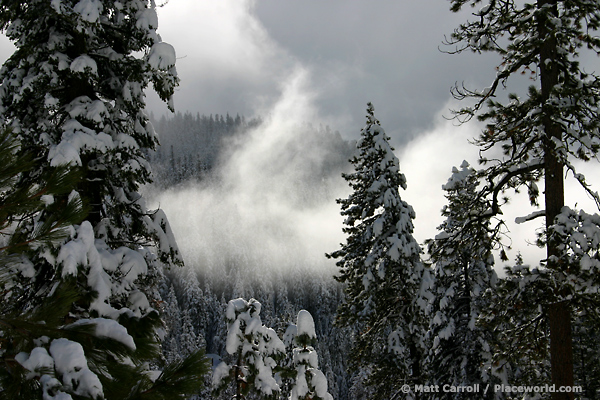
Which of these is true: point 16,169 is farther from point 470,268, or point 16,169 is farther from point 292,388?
point 470,268

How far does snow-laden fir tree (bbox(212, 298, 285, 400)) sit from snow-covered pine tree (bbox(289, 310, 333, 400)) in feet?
1.39

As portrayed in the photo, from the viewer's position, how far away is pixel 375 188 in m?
14.2

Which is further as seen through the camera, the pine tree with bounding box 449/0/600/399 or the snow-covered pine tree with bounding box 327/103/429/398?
the snow-covered pine tree with bounding box 327/103/429/398

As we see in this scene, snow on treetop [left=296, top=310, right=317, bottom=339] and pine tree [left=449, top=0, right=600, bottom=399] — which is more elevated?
pine tree [left=449, top=0, right=600, bottom=399]

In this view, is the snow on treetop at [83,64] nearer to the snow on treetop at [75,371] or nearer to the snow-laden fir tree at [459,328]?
the snow on treetop at [75,371]

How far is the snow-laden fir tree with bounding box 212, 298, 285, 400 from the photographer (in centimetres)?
631

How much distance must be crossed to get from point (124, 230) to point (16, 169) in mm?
5152

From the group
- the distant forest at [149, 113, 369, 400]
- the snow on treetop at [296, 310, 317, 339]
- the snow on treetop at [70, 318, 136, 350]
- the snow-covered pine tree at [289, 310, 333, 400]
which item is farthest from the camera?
the distant forest at [149, 113, 369, 400]

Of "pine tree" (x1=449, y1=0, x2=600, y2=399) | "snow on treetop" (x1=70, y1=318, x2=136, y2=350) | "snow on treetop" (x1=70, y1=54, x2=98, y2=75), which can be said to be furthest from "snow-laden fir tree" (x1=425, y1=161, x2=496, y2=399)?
"snow on treetop" (x1=70, y1=318, x2=136, y2=350)

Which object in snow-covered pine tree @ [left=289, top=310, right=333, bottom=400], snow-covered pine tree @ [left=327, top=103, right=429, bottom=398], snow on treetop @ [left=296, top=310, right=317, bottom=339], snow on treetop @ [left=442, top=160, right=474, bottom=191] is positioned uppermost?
snow on treetop @ [left=442, top=160, right=474, bottom=191]

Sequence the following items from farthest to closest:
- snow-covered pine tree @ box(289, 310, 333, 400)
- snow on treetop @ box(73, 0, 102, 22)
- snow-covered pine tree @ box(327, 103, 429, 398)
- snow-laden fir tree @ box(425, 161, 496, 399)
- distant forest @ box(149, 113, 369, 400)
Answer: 1. distant forest @ box(149, 113, 369, 400)
2. snow-laden fir tree @ box(425, 161, 496, 399)
3. snow-covered pine tree @ box(327, 103, 429, 398)
4. snow-covered pine tree @ box(289, 310, 333, 400)
5. snow on treetop @ box(73, 0, 102, 22)

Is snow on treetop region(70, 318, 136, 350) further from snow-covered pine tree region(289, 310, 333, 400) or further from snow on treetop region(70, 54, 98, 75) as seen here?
snow on treetop region(70, 54, 98, 75)

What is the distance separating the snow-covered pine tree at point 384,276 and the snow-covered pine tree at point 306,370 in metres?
6.94

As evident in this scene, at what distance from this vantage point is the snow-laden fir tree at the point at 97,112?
625 cm
